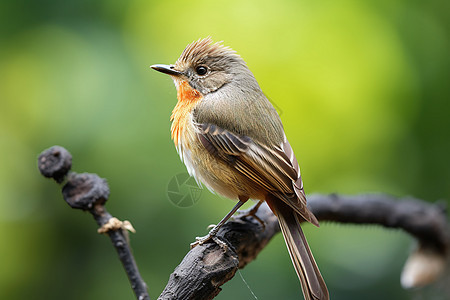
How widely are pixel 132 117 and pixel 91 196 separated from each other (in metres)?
1.31

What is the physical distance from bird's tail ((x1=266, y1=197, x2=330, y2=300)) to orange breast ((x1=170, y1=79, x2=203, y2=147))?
0.65 m

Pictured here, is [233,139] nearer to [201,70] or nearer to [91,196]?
[201,70]

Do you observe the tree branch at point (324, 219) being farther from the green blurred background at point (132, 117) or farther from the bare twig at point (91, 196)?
the green blurred background at point (132, 117)

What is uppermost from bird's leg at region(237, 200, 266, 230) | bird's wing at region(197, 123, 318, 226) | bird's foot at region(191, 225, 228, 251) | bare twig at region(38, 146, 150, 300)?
bird's wing at region(197, 123, 318, 226)

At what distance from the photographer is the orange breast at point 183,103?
2.95 m

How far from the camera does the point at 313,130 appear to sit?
385 cm

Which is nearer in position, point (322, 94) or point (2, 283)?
point (2, 283)

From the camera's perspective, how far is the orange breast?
9.68 feet

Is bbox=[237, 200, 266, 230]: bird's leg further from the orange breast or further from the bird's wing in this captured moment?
the orange breast

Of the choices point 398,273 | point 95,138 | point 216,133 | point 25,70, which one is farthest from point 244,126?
point 398,273

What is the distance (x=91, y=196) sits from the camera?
2154mm

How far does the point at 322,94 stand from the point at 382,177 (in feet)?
3.65

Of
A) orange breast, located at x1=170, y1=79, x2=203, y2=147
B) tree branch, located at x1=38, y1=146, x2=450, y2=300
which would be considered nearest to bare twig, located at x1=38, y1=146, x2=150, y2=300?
tree branch, located at x1=38, y1=146, x2=450, y2=300

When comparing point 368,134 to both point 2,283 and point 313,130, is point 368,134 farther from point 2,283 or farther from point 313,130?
point 2,283
